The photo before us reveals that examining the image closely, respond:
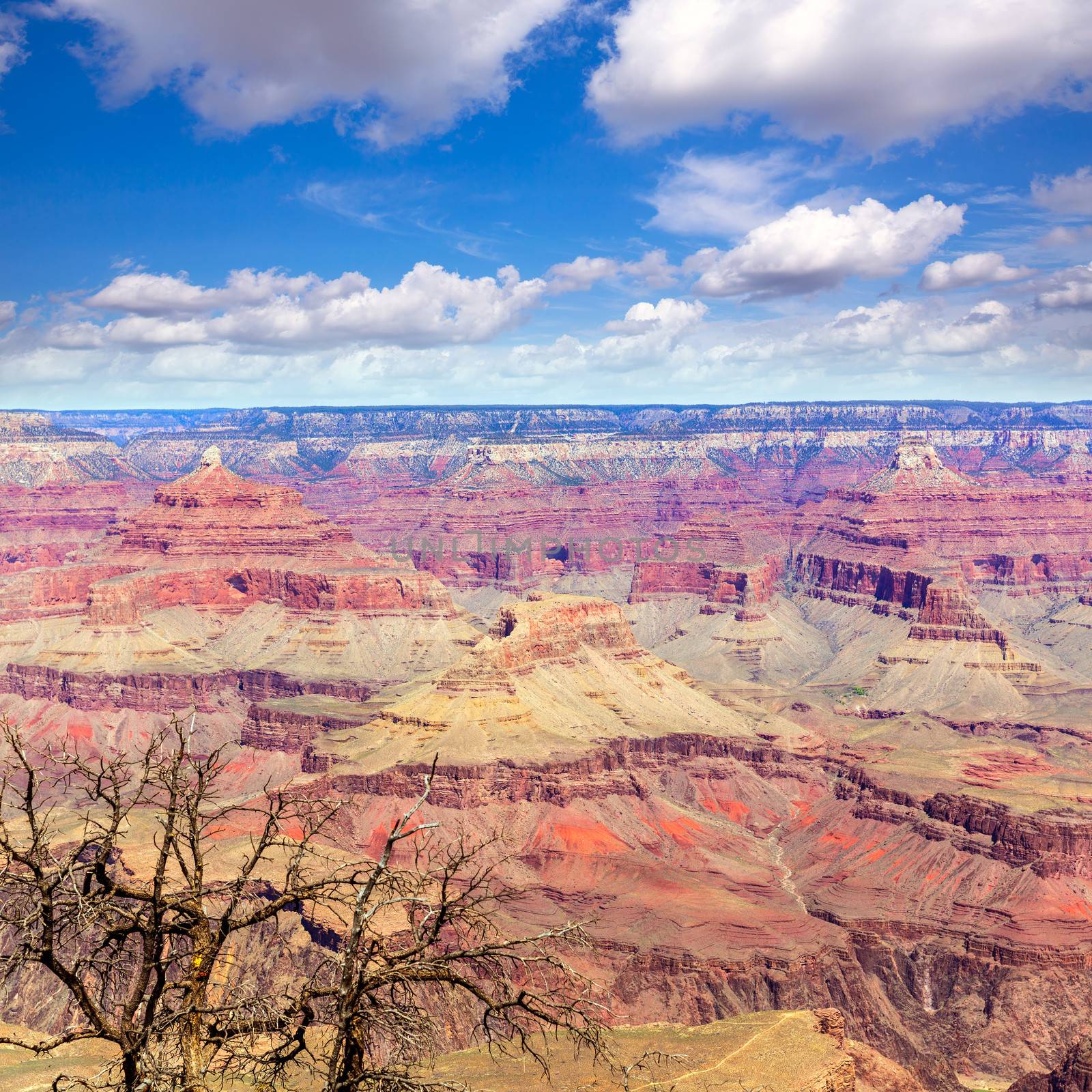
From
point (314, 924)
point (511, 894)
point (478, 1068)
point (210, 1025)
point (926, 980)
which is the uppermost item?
point (511, 894)

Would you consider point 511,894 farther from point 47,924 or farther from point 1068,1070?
point 1068,1070

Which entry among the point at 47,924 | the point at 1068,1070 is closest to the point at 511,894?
the point at 47,924

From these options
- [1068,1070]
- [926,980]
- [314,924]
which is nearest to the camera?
[1068,1070]

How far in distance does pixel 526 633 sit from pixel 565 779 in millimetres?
33856

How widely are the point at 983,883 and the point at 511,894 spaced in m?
127

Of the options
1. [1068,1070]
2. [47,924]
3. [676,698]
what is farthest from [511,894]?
[676,698]

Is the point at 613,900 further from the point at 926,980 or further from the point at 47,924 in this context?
the point at 47,924

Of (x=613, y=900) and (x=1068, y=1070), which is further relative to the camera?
(x=613, y=900)

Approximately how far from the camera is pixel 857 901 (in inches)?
5384

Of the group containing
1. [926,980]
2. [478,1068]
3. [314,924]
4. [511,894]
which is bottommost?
[926,980]

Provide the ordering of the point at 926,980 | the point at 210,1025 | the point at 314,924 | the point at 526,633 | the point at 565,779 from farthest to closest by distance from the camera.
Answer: the point at 526,633, the point at 565,779, the point at 926,980, the point at 314,924, the point at 210,1025

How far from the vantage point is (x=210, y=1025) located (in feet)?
72.3

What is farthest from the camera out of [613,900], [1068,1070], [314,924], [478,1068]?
[613,900]

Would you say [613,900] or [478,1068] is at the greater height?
[478,1068]
